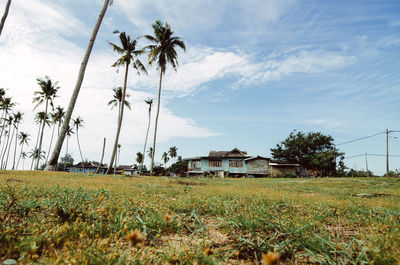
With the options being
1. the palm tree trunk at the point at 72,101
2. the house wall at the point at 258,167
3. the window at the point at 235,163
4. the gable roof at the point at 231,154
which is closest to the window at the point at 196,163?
the gable roof at the point at 231,154

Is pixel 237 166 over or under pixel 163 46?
under

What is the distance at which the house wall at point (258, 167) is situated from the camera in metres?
39.6

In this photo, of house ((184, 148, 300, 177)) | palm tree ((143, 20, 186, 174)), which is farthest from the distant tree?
palm tree ((143, 20, 186, 174))

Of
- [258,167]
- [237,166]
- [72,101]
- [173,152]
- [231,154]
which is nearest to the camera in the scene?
[72,101]

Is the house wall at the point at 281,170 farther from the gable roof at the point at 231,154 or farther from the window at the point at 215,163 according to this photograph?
the window at the point at 215,163

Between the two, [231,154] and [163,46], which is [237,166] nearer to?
[231,154]

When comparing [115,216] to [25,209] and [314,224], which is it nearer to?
[25,209]

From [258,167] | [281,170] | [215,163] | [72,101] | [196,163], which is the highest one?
[72,101]

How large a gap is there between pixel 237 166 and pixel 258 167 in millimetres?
4076

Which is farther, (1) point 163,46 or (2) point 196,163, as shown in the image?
(2) point 196,163

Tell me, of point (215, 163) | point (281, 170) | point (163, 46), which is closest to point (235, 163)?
Result: point (215, 163)

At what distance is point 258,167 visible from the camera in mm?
39688

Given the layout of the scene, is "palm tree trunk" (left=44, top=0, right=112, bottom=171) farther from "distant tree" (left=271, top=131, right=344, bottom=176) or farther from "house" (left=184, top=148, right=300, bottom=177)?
"distant tree" (left=271, top=131, right=344, bottom=176)

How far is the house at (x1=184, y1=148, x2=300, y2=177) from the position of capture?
39406mm
